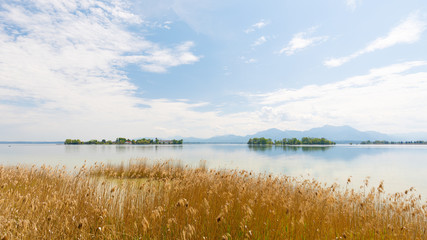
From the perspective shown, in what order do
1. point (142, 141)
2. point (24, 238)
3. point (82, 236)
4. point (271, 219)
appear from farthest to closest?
point (142, 141) < point (271, 219) < point (82, 236) < point (24, 238)

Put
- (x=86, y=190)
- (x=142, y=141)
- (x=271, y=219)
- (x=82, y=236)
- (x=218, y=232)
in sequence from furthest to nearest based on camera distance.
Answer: (x=142, y=141) → (x=86, y=190) → (x=271, y=219) → (x=218, y=232) → (x=82, y=236)

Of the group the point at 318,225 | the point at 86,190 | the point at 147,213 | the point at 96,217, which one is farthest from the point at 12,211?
the point at 318,225

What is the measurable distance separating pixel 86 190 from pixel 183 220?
133 inches

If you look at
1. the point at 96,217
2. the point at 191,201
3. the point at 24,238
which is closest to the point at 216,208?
the point at 191,201

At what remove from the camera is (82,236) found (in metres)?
3.88

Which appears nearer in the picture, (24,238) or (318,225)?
(24,238)

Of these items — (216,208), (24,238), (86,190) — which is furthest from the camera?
(86,190)

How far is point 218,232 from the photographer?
4227 millimetres

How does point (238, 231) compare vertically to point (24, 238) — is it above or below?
below

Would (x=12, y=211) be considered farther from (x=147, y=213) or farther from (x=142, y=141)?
(x=142, y=141)

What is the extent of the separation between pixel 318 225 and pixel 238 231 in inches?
69.0

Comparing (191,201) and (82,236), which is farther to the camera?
(191,201)

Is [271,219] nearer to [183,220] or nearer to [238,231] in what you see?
[238,231]

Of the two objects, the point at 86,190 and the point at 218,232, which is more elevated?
the point at 86,190
